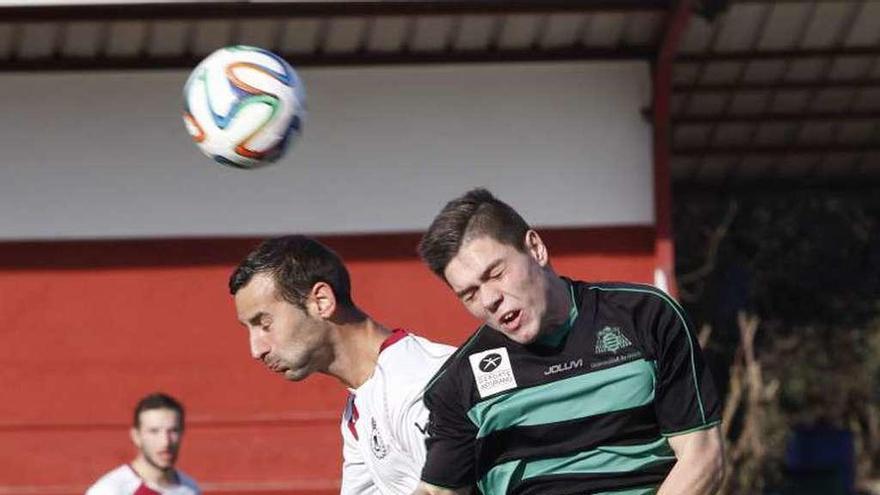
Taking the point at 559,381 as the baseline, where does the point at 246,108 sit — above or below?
above

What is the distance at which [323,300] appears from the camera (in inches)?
210

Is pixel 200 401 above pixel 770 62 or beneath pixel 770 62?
beneath

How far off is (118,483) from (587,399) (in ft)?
19.3

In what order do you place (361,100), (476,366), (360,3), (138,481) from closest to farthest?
(476,366) < (138,481) < (360,3) < (361,100)

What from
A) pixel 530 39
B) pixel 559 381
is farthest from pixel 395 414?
pixel 530 39

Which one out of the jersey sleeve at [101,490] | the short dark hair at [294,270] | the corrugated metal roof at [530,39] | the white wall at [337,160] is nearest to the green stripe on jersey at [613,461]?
the short dark hair at [294,270]

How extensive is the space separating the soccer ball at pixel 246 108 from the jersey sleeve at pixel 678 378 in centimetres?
370

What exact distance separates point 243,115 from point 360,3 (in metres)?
4.54

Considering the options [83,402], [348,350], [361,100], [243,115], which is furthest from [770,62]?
[348,350]

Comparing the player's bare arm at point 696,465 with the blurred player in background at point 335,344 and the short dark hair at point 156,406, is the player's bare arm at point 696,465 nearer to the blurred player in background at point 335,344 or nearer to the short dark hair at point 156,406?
the blurred player in background at point 335,344

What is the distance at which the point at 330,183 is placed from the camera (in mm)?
13039

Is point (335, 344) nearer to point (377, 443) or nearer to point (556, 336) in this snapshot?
point (377, 443)

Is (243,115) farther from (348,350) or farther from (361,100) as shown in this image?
(361,100)

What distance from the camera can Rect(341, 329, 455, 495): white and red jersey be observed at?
5.07 m
